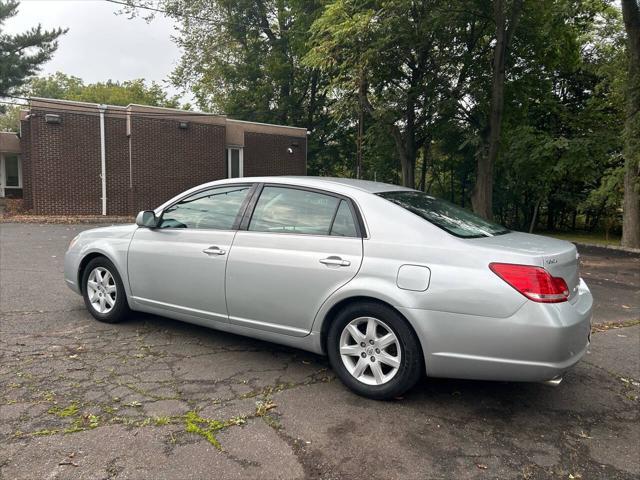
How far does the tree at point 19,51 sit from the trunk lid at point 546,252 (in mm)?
29590

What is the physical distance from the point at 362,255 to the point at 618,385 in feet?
7.73

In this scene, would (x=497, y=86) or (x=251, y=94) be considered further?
(x=251, y=94)

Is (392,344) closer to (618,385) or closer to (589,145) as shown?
(618,385)

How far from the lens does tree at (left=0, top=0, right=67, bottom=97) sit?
25.6 meters

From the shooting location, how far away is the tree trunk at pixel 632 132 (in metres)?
12.6

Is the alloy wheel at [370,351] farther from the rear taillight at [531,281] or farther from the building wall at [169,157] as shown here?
the building wall at [169,157]

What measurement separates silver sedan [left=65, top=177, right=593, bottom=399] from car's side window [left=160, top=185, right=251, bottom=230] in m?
0.01

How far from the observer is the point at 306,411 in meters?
3.22

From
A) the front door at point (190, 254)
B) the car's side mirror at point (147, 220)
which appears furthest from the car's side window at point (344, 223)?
the car's side mirror at point (147, 220)

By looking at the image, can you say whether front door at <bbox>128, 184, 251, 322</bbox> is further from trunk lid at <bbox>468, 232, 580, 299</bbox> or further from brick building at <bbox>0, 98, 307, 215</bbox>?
brick building at <bbox>0, 98, 307, 215</bbox>

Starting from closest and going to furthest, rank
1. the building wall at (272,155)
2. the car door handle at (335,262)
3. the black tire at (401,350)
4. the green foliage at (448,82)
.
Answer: the black tire at (401,350) < the car door handle at (335,262) < the green foliage at (448,82) < the building wall at (272,155)

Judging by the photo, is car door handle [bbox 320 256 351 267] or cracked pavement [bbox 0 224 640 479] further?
car door handle [bbox 320 256 351 267]

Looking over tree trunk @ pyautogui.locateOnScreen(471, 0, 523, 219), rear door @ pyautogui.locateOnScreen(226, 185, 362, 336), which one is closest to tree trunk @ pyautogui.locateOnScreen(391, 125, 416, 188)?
tree trunk @ pyautogui.locateOnScreen(471, 0, 523, 219)

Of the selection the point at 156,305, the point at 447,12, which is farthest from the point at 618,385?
the point at 447,12
